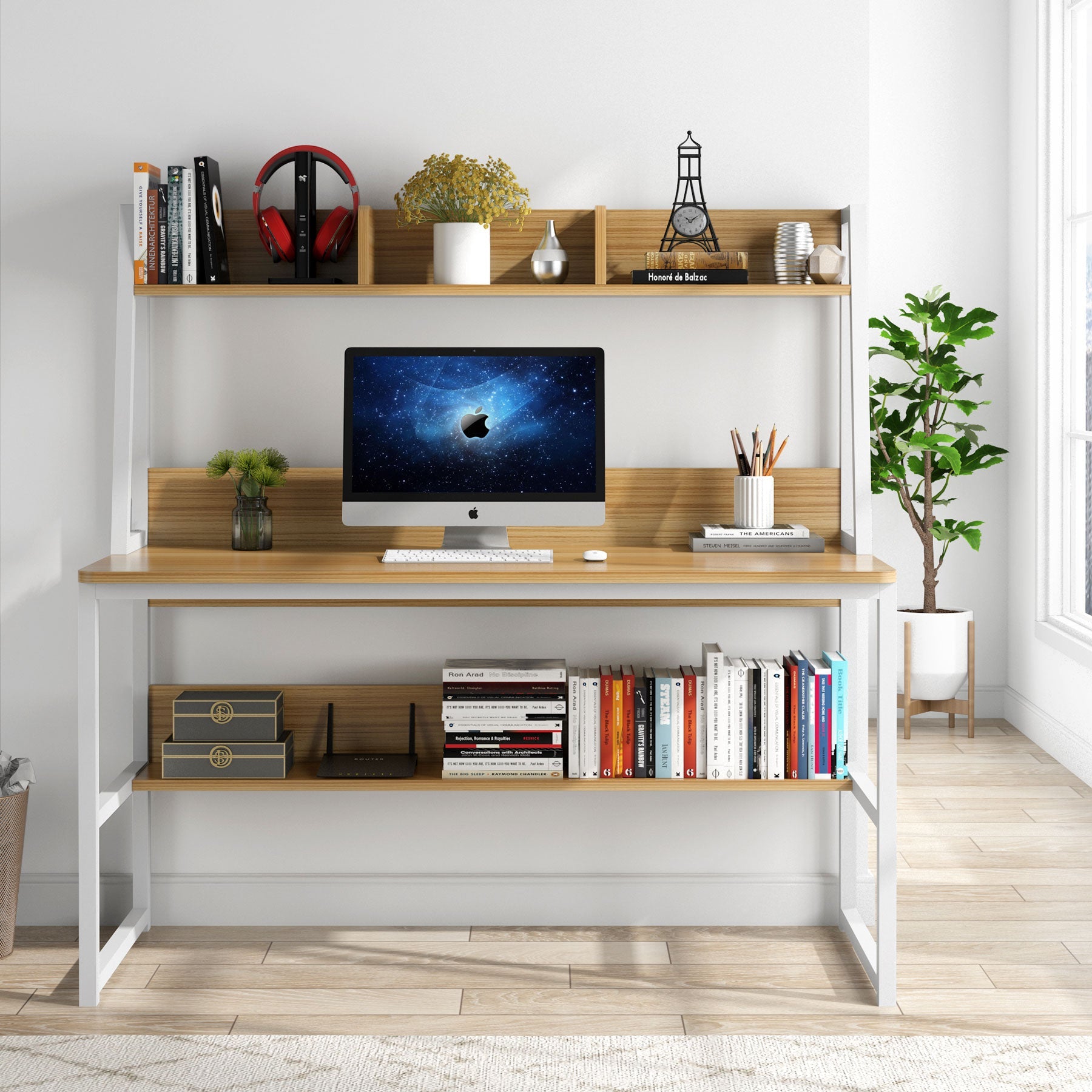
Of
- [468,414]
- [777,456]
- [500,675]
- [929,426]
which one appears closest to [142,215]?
[468,414]

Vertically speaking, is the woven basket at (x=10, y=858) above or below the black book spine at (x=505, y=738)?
below

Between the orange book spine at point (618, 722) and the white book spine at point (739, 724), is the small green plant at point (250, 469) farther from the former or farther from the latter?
the white book spine at point (739, 724)

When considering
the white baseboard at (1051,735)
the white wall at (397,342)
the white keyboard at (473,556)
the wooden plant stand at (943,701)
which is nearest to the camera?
the white keyboard at (473,556)

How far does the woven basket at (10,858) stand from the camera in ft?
8.55

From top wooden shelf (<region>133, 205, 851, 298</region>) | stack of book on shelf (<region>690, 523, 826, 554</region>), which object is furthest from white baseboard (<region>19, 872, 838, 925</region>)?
top wooden shelf (<region>133, 205, 851, 298</region>)

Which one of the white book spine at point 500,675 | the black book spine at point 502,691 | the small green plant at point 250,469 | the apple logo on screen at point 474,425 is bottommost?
the black book spine at point 502,691

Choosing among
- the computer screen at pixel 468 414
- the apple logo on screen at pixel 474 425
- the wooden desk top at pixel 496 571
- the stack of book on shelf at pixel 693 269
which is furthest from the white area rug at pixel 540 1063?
the stack of book on shelf at pixel 693 269

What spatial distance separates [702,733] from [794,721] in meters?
0.20

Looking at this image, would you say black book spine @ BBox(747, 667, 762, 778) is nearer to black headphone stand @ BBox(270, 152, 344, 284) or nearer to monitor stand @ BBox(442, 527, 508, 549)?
monitor stand @ BBox(442, 527, 508, 549)

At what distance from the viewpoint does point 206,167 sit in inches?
103

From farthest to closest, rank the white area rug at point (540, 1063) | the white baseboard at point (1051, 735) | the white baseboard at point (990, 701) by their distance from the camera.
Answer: the white baseboard at point (990, 701)
the white baseboard at point (1051, 735)
the white area rug at point (540, 1063)

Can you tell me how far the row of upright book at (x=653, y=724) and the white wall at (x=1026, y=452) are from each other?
1971 mm

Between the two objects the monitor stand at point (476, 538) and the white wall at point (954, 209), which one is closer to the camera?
the monitor stand at point (476, 538)

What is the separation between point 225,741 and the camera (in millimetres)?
2600
